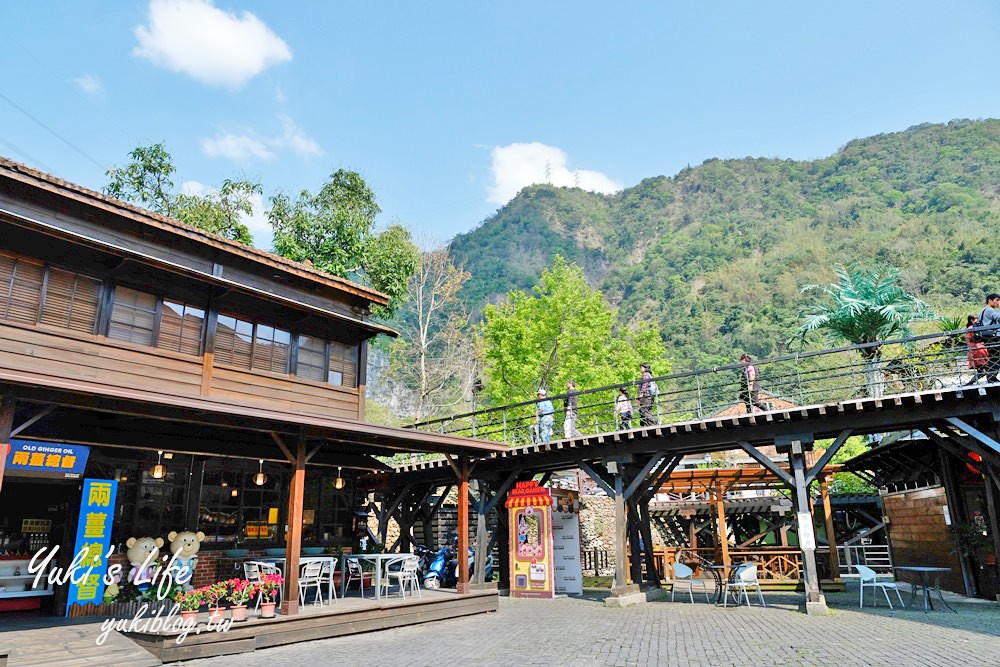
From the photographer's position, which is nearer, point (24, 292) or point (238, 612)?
point (238, 612)

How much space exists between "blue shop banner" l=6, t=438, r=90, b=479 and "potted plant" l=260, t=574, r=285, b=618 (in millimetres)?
3192

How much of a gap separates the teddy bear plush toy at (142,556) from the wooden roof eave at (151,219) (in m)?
5.11

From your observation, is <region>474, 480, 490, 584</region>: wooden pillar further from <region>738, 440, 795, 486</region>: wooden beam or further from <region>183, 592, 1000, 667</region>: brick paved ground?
<region>738, 440, 795, 486</region>: wooden beam

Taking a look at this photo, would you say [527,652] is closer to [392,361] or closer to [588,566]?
[588,566]

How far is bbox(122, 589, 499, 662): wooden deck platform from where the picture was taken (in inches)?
325

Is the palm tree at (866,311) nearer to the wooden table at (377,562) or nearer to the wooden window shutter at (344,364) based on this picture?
the wooden window shutter at (344,364)

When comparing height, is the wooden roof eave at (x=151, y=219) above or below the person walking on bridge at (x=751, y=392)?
above

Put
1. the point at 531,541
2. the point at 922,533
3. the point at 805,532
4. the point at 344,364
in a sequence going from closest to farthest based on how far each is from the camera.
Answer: the point at 805,532
the point at 344,364
the point at 531,541
the point at 922,533

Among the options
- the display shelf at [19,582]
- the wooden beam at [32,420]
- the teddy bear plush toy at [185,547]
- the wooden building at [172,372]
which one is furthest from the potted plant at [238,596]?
Answer: the wooden beam at [32,420]

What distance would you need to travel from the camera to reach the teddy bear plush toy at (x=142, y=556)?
33.5ft

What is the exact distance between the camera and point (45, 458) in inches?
366

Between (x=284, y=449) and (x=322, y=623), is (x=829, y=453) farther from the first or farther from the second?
(x=284, y=449)

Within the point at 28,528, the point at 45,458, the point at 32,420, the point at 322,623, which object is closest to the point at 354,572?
the point at 322,623

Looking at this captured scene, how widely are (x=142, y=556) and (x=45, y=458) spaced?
240 centimetres
